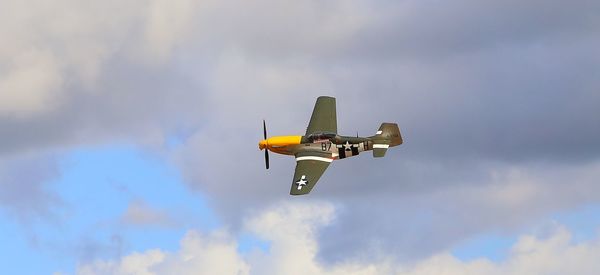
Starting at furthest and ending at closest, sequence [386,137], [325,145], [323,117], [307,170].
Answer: [323,117] → [386,137] → [325,145] → [307,170]

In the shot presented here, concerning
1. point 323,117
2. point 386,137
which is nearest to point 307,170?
point 386,137

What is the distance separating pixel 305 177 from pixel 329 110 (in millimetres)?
15615

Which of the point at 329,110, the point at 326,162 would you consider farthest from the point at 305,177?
the point at 329,110

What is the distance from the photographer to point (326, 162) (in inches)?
4766

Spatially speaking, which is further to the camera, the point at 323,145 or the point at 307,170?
the point at 323,145

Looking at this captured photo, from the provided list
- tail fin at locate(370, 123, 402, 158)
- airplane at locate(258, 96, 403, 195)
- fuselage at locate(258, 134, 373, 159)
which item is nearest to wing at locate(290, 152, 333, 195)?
airplane at locate(258, 96, 403, 195)

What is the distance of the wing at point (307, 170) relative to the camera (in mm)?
114812

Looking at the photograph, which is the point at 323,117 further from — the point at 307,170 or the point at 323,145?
the point at 307,170

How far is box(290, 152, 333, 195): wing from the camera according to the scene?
4520 inches

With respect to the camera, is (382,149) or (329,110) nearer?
(382,149)

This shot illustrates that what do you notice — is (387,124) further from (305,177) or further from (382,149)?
(305,177)

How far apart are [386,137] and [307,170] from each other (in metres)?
9.74

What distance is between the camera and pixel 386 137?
123750mm

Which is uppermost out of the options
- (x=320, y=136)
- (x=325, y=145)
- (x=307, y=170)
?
(x=320, y=136)
